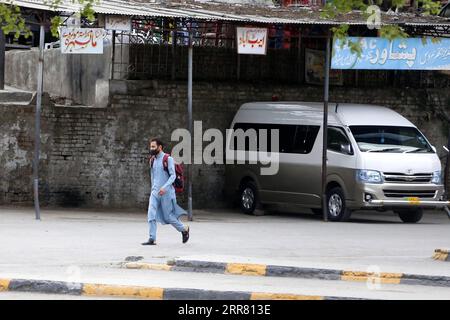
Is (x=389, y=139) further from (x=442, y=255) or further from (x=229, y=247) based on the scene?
(x=442, y=255)

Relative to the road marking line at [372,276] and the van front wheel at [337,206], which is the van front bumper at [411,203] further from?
the road marking line at [372,276]

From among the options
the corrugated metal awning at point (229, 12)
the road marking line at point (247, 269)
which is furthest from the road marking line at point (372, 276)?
the corrugated metal awning at point (229, 12)

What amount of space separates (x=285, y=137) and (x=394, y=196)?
3.10 meters

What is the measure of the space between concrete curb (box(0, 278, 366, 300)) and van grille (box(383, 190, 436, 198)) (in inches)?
411

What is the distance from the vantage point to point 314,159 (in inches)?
958

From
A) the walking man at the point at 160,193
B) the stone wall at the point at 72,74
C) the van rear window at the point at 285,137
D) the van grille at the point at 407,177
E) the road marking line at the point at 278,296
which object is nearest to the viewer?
the road marking line at the point at 278,296

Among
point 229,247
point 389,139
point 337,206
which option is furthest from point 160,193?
point 389,139

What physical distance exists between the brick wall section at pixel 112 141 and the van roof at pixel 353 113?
1.81 meters

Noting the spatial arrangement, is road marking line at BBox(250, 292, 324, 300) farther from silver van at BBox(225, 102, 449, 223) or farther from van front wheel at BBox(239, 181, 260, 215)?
van front wheel at BBox(239, 181, 260, 215)

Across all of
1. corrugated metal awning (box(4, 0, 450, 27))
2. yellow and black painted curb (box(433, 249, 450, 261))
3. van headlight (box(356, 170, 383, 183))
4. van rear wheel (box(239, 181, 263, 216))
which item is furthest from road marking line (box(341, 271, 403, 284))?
van rear wheel (box(239, 181, 263, 216))

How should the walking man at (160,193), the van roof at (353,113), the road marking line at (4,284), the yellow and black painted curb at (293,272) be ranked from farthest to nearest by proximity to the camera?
the van roof at (353,113) → the walking man at (160,193) → the yellow and black painted curb at (293,272) → the road marking line at (4,284)

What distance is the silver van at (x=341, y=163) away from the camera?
74.9 feet

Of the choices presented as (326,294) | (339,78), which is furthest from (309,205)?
(326,294)
